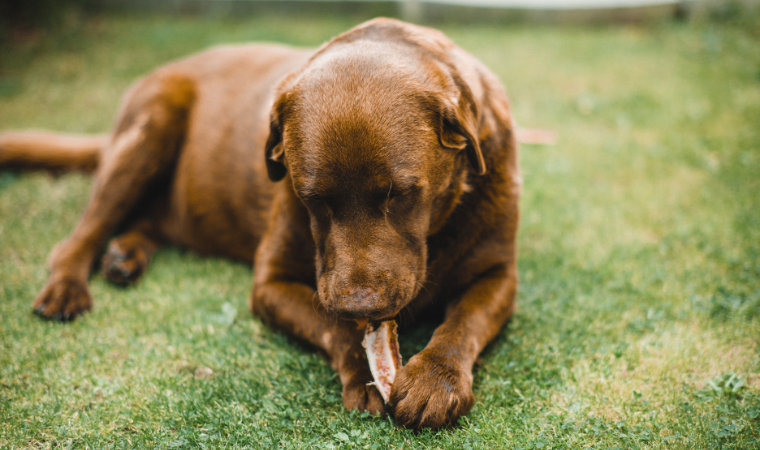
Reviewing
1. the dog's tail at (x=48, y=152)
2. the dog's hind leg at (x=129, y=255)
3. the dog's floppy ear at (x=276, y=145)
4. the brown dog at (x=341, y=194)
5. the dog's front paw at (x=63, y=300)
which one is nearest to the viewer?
the brown dog at (x=341, y=194)

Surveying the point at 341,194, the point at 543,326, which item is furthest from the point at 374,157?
the point at 543,326

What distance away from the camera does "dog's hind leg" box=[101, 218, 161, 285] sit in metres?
3.61

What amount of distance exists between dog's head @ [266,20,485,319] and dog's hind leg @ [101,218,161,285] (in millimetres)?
1664

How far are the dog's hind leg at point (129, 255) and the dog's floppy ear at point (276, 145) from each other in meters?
1.43

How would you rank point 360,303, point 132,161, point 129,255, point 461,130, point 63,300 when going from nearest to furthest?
point 360,303
point 461,130
point 63,300
point 129,255
point 132,161

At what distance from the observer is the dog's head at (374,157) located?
7.39 feet

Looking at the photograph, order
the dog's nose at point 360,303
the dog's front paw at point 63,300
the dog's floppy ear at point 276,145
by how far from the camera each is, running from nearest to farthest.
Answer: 1. the dog's nose at point 360,303
2. the dog's floppy ear at point 276,145
3. the dog's front paw at point 63,300

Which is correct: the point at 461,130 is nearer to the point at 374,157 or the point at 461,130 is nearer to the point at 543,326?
the point at 374,157

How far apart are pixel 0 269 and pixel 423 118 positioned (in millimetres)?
3008

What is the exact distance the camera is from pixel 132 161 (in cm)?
391

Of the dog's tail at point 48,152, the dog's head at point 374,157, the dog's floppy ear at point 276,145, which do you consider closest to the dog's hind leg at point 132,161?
the dog's tail at point 48,152

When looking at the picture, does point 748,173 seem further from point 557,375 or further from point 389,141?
point 389,141

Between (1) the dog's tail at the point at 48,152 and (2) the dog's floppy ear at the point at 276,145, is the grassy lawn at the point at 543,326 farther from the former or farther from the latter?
(2) the dog's floppy ear at the point at 276,145

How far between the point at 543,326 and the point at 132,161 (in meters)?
2.90
